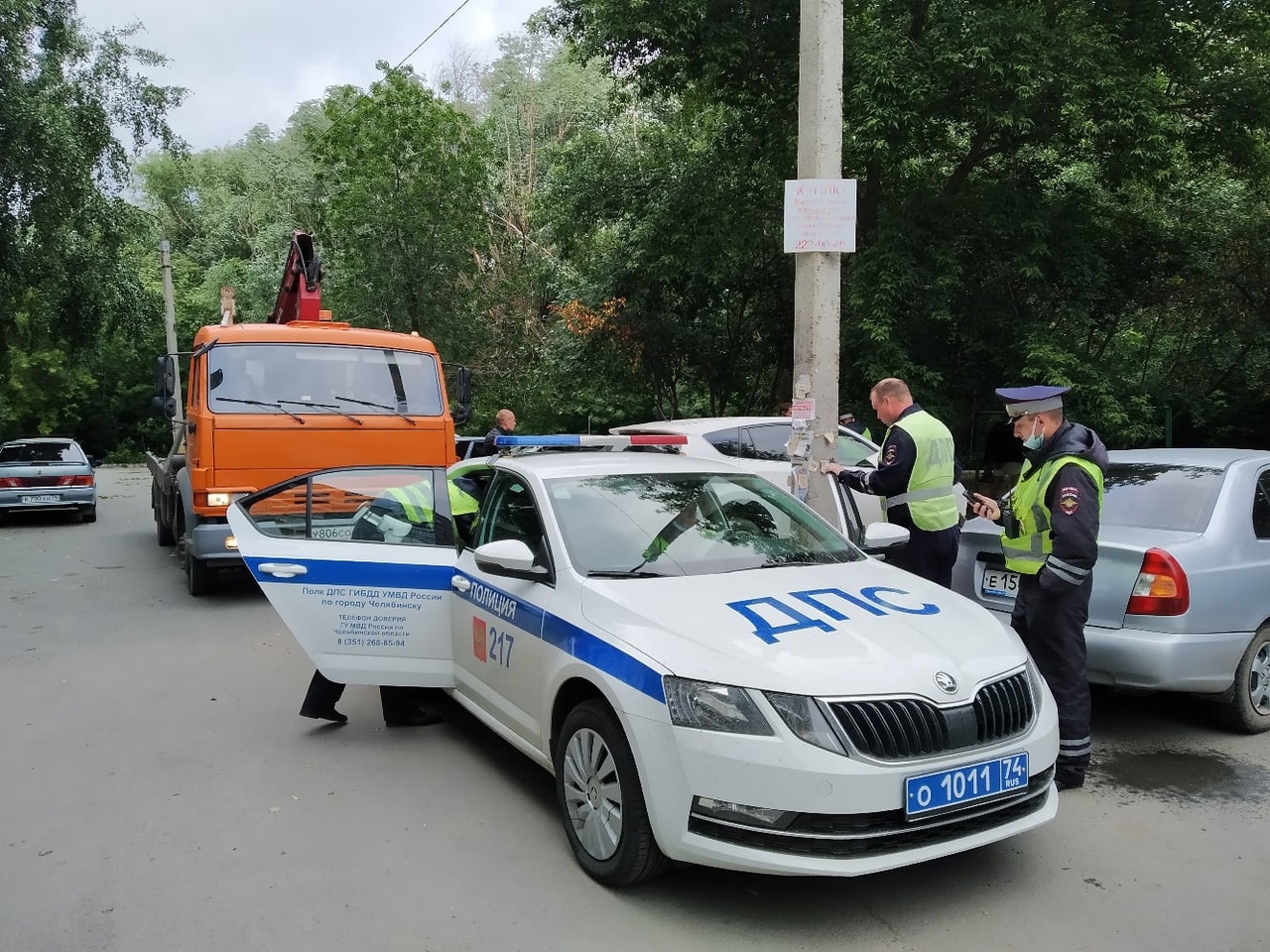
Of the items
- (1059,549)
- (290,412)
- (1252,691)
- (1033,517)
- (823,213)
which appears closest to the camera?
(1059,549)

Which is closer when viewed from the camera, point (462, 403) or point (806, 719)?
point (806, 719)

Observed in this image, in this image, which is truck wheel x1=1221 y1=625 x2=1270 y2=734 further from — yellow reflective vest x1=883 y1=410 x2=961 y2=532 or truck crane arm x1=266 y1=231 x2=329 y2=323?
truck crane arm x1=266 y1=231 x2=329 y2=323

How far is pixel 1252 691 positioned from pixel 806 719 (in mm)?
3436

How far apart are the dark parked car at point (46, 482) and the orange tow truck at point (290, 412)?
801 centimetres

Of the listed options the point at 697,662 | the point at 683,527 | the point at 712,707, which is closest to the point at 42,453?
the point at 683,527

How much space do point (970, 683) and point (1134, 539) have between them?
2153 mm

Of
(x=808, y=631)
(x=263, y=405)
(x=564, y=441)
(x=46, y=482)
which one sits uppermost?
(x=263, y=405)

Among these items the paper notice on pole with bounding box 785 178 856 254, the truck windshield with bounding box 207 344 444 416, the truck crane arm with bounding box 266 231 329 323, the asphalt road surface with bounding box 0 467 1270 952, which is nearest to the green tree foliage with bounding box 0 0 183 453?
the truck crane arm with bounding box 266 231 329 323

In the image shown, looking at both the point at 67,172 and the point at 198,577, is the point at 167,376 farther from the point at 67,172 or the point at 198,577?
the point at 67,172

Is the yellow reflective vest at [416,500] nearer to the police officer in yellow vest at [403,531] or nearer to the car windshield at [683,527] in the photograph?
the police officer in yellow vest at [403,531]

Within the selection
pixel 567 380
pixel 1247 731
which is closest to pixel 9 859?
pixel 1247 731

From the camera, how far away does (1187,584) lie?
4.91 metres

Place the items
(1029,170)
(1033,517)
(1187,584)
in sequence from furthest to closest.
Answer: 1. (1029,170)
2. (1187,584)
3. (1033,517)

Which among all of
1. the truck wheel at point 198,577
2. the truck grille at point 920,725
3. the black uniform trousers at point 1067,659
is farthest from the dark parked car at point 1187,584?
the truck wheel at point 198,577
